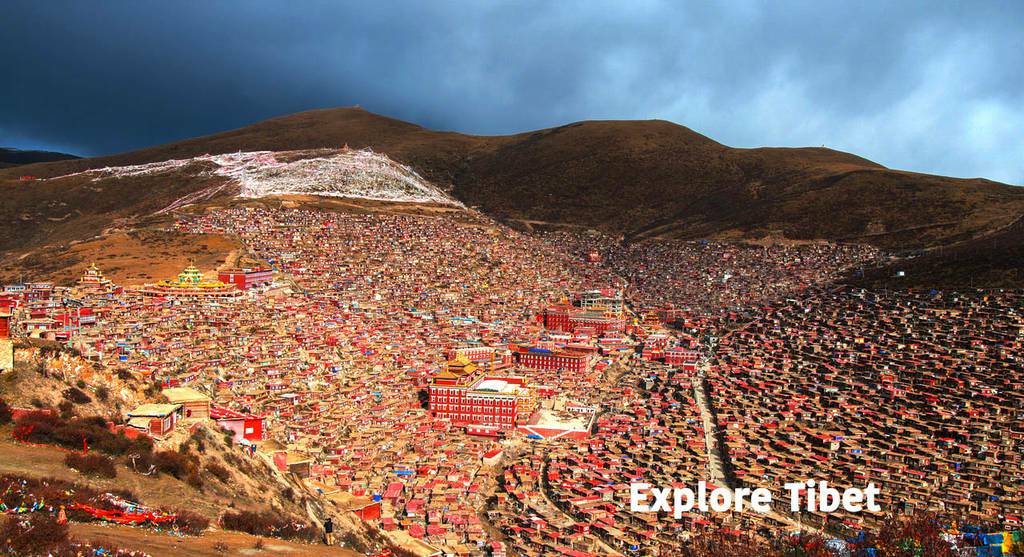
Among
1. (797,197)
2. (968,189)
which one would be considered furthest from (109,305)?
(968,189)

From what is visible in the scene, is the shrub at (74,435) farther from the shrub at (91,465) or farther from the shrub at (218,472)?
the shrub at (218,472)

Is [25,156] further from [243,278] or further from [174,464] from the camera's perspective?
[174,464]

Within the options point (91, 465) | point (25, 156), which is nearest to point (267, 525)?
point (91, 465)

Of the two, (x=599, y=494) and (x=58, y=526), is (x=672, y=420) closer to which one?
(x=599, y=494)

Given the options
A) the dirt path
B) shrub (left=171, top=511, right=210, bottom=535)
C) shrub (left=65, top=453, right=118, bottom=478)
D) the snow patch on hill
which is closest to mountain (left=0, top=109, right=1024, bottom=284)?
the snow patch on hill

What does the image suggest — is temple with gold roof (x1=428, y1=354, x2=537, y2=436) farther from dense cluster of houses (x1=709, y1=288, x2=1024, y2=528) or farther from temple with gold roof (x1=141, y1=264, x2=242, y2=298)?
temple with gold roof (x1=141, y1=264, x2=242, y2=298)

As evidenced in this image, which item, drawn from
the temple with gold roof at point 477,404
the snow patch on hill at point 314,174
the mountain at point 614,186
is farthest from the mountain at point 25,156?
the temple with gold roof at point 477,404
